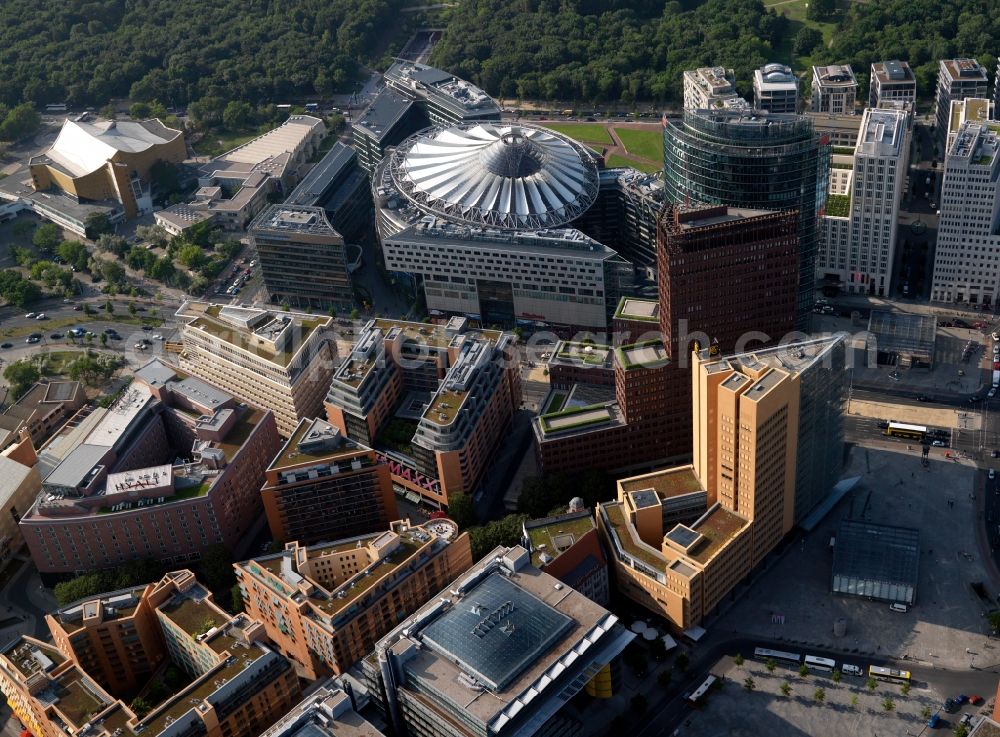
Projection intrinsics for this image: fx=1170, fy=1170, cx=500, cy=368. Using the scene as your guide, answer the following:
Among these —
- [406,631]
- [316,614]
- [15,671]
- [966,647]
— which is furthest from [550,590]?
[15,671]

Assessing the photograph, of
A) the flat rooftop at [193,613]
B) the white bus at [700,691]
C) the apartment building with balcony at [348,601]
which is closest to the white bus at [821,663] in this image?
the white bus at [700,691]

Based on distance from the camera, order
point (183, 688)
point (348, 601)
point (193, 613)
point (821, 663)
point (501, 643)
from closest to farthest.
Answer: point (501, 643)
point (183, 688)
point (348, 601)
point (193, 613)
point (821, 663)

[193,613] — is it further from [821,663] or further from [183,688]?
[821,663]

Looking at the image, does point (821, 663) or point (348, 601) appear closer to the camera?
point (348, 601)

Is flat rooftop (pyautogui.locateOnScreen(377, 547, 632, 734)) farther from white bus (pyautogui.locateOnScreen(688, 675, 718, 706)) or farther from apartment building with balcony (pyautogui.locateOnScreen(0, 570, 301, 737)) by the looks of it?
apartment building with balcony (pyautogui.locateOnScreen(0, 570, 301, 737))

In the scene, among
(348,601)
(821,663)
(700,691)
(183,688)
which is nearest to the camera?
(183,688)

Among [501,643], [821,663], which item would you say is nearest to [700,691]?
[821,663]

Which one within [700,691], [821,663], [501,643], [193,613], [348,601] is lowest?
[821,663]
